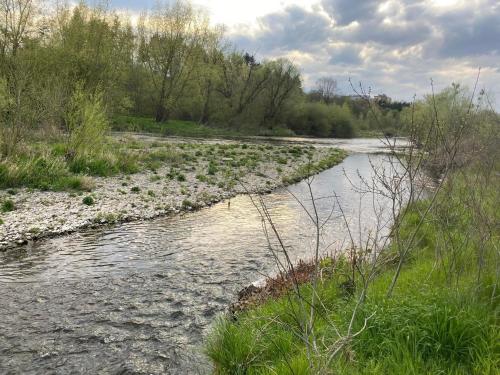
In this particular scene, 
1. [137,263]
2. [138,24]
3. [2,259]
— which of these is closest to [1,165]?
[2,259]

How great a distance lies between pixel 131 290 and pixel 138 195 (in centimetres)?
820

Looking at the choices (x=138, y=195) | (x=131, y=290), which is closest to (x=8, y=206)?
(x=138, y=195)

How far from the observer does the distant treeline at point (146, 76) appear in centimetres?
2062

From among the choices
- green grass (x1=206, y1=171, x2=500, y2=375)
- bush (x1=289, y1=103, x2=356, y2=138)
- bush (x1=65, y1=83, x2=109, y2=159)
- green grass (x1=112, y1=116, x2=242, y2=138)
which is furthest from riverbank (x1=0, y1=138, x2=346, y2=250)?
bush (x1=289, y1=103, x2=356, y2=138)

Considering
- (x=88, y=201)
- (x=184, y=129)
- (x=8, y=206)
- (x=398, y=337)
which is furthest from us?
(x=184, y=129)

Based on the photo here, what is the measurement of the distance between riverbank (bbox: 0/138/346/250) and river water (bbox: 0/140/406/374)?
802 millimetres

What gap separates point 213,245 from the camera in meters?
10.7

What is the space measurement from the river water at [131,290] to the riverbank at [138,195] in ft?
2.63

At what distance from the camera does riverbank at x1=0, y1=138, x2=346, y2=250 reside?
35.9 ft

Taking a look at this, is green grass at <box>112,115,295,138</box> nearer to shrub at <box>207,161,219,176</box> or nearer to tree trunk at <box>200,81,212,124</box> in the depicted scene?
tree trunk at <box>200,81,212,124</box>

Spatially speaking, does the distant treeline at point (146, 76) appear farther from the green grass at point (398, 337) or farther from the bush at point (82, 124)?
the green grass at point (398, 337)

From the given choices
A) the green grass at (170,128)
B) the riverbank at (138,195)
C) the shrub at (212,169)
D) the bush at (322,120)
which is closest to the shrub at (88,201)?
the riverbank at (138,195)

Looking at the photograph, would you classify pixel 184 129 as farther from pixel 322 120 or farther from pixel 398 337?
pixel 398 337

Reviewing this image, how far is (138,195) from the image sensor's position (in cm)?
1526
